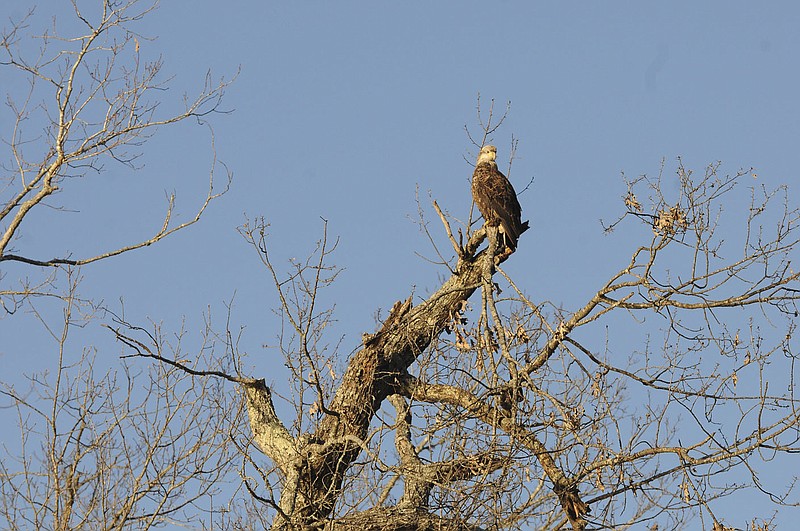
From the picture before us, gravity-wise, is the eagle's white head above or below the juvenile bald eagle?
above

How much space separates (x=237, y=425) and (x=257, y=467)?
44.2 inches

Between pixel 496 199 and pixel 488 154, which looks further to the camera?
pixel 488 154

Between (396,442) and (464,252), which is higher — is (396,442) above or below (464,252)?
below

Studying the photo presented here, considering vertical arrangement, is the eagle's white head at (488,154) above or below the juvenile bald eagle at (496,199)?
above

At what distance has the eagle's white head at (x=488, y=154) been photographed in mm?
8359

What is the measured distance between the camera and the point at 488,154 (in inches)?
333

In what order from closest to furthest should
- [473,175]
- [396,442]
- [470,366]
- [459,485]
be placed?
[459,485] < [470,366] < [396,442] < [473,175]

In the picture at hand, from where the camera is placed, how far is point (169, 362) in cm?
599

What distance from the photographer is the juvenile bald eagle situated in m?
6.95

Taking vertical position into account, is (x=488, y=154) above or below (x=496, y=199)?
above

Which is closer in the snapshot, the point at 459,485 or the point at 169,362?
the point at 459,485

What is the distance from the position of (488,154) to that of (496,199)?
98 cm

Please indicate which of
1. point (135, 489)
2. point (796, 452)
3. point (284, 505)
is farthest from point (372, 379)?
point (796, 452)

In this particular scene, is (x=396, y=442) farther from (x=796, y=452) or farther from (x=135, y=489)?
(x=796, y=452)
